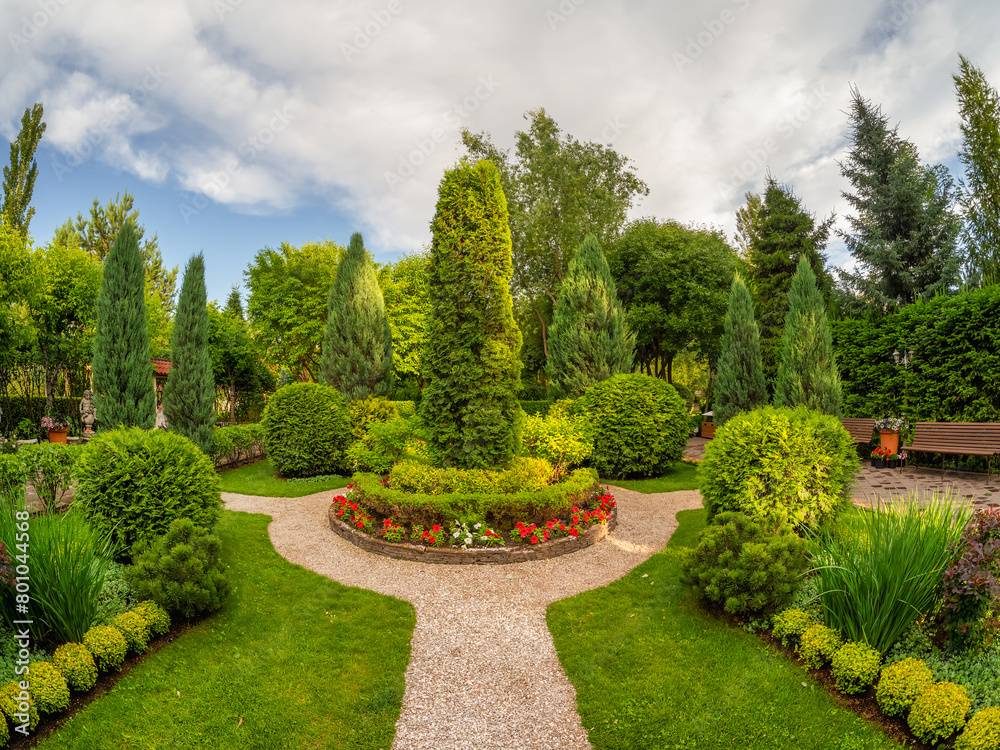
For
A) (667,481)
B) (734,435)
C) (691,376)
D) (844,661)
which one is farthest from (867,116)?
(691,376)

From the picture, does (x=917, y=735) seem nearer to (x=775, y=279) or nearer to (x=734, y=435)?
(x=734, y=435)

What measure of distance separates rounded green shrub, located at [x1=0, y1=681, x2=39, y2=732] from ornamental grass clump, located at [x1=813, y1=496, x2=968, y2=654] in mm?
5310

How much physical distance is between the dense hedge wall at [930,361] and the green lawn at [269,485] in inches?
523

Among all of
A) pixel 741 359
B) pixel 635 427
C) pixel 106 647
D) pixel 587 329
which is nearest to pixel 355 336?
pixel 587 329

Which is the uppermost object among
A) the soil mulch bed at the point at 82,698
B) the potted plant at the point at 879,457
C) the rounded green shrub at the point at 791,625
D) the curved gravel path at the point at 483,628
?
the potted plant at the point at 879,457

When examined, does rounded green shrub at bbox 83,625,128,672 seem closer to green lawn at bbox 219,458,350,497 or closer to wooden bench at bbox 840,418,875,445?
green lawn at bbox 219,458,350,497

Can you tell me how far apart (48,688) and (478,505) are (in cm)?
421

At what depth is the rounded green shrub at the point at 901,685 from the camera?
2973 millimetres

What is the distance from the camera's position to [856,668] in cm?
326

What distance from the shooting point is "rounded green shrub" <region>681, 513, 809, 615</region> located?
4113mm

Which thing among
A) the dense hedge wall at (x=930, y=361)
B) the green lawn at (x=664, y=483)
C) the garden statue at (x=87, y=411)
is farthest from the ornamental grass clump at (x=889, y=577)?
the garden statue at (x=87, y=411)

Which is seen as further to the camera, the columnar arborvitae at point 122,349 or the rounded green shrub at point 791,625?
the columnar arborvitae at point 122,349

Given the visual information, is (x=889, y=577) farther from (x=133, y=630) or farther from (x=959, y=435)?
(x=959, y=435)

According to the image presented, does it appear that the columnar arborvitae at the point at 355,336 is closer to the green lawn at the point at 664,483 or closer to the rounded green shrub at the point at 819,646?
the green lawn at the point at 664,483
